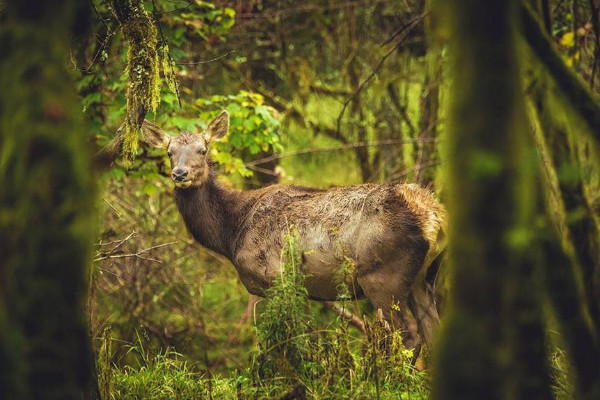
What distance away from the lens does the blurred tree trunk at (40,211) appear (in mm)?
3775

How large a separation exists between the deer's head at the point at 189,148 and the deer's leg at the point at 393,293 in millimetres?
2401

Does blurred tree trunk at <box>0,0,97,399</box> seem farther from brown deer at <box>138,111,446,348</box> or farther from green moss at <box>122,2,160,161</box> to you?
brown deer at <box>138,111,446,348</box>

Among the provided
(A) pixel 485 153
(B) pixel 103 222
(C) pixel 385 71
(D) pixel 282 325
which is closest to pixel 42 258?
(D) pixel 282 325

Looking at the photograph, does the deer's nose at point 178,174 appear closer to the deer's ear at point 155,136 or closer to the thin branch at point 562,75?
the deer's ear at point 155,136

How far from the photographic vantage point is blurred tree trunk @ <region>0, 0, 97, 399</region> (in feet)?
12.4

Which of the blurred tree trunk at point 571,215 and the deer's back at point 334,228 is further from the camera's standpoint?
the deer's back at point 334,228

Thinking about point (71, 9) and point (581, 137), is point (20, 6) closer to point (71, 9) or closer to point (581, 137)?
point (71, 9)

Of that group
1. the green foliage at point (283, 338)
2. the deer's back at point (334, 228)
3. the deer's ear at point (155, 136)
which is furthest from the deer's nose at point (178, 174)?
the green foliage at point (283, 338)

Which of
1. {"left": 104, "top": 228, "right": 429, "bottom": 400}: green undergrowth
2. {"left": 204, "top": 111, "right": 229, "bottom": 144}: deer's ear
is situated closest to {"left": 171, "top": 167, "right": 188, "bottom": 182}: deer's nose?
{"left": 204, "top": 111, "right": 229, "bottom": 144}: deer's ear

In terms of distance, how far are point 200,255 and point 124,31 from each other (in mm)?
7368

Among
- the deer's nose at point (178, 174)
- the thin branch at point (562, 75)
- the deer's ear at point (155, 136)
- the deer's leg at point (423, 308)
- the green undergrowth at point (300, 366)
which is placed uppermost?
the thin branch at point (562, 75)

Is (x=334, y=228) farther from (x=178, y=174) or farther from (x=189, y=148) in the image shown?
(x=189, y=148)

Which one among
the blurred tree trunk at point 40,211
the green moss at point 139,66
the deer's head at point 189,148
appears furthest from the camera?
the deer's head at point 189,148

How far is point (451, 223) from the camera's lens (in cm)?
335
